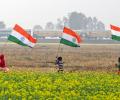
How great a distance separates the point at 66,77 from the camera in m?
25.7

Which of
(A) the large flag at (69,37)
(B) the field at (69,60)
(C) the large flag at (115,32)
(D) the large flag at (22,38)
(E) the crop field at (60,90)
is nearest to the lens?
(E) the crop field at (60,90)

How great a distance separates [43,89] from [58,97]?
9.89ft

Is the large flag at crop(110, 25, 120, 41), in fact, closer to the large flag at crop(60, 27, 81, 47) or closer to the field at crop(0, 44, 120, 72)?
the large flag at crop(60, 27, 81, 47)

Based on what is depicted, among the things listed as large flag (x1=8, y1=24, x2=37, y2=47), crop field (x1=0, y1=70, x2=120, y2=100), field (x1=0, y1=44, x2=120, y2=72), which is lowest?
crop field (x1=0, y1=70, x2=120, y2=100)

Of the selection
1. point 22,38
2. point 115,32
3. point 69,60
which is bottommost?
point 69,60

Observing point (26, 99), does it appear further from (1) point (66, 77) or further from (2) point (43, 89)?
(1) point (66, 77)

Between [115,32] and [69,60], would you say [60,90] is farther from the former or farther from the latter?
[69,60]

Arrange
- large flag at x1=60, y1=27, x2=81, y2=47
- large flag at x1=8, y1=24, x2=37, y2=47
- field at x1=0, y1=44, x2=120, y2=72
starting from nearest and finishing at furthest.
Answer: large flag at x1=8, y1=24, x2=37, y2=47 → large flag at x1=60, y1=27, x2=81, y2=47 → field at x1=0, y1=44, x2=120, y2=72

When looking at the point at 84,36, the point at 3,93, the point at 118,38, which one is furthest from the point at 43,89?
→ the point at 84,36

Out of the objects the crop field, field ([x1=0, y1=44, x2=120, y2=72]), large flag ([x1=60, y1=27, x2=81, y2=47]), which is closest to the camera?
the crop field

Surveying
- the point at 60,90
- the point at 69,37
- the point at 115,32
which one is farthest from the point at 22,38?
the point at 60,90

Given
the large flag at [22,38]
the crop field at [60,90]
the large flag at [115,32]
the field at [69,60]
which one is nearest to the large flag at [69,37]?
the large flag at [22,38]

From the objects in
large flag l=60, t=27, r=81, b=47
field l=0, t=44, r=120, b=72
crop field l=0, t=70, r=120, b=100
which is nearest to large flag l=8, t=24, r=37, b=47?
large flag l=60, t=27, r=81, b=47

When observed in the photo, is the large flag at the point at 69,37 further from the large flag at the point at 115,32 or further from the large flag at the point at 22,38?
the large flag at the point at 115,32
